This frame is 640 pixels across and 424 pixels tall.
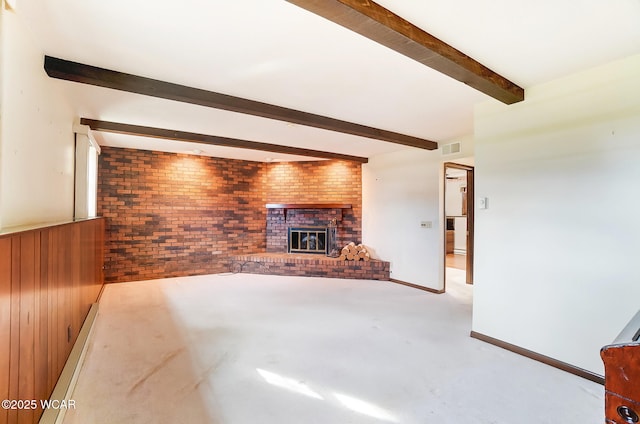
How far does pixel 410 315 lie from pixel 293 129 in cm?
286

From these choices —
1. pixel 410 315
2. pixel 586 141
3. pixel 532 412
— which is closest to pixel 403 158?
pixel 410 315

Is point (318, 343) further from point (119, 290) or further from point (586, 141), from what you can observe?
point (119, 290)

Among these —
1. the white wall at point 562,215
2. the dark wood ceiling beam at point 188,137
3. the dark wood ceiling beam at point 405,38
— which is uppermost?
the dark wood ceiling beam at point 188,137

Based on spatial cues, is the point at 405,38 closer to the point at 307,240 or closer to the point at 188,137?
the point at 188,137

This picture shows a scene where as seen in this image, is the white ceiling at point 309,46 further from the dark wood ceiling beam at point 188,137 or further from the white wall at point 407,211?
the white wall at point 407,211

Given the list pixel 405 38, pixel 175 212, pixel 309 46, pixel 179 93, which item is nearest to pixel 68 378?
pixel 179 93

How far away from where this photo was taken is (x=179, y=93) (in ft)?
8.94

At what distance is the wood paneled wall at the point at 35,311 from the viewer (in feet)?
4.10

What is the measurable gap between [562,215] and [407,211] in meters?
2.89

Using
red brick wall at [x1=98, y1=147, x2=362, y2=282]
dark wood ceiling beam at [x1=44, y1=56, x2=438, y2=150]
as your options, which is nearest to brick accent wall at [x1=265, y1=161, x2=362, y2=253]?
red brick wall at [x1=98, y1=147, x2=362, y2=282]

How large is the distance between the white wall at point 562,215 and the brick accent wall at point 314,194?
11.2 ft

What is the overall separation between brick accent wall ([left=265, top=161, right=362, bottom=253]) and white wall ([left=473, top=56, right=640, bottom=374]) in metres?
3.42

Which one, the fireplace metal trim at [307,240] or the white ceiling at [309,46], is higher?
the white ceiling at [309,46]

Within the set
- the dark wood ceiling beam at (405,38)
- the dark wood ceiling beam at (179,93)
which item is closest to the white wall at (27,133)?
the dark wood ceiling beam at (179,93)
